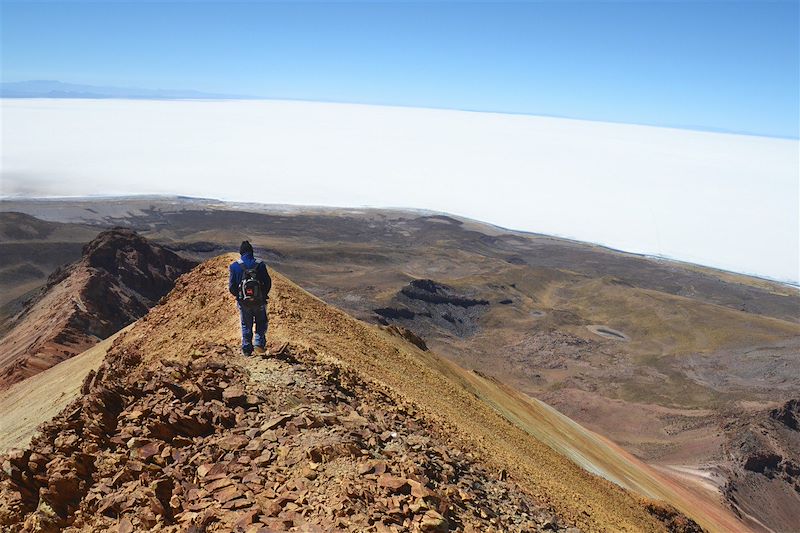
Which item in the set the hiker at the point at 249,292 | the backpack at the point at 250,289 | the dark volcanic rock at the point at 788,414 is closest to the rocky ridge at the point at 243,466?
the hiker at the point at 249,292

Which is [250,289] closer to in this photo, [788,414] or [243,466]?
[243,466]

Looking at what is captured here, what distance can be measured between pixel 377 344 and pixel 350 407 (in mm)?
6353

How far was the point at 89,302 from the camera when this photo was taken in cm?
3183

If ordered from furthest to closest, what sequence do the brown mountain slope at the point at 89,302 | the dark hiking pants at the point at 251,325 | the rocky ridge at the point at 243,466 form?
1. the brown mountain slope at the point at 89,302
2. the dark hiking pants at the point at 251,325
3. the rocky ridge at the point at 243,466

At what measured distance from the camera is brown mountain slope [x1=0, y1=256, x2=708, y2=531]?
5.59 metres

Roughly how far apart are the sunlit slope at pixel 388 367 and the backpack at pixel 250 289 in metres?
1.09

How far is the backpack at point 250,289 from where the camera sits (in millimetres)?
9109

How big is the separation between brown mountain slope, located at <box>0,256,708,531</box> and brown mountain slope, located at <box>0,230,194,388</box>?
1671cm

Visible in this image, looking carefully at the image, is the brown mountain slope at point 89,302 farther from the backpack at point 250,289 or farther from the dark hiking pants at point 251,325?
the backpack at point 250,289

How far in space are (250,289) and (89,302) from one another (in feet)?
88.8

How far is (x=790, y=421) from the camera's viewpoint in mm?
39406

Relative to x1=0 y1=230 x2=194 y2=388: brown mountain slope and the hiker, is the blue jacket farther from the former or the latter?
x1=0 y1=230 x2=194 y2=388: brown mountain slope

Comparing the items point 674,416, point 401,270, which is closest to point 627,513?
point 674,416

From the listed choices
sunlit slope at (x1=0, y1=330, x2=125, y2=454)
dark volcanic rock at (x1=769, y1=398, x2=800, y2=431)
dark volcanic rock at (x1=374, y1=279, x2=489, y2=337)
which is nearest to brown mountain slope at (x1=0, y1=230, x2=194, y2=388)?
sunlit slope at (x1=0, y1=330, x2=125, y2=454)
